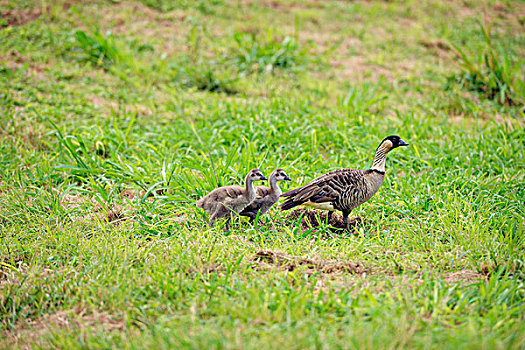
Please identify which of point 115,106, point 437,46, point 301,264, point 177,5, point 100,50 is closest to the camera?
point 301,264

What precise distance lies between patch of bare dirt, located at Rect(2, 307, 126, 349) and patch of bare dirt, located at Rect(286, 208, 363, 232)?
2.24 m

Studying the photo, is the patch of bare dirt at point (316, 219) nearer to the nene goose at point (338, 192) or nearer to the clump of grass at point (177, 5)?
the nene goose at point (338, 192)

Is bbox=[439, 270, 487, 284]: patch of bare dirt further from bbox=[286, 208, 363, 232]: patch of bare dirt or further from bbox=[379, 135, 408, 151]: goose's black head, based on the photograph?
bbox=[379, 135, 408, 151]: goose's black head

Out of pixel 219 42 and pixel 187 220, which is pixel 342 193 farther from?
pixel 219 42

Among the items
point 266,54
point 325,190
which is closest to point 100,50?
point 266,54

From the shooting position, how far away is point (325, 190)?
463 centimetres

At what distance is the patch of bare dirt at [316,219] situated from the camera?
4918mm

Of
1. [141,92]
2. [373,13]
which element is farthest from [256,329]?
[373,13]

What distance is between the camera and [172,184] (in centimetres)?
533

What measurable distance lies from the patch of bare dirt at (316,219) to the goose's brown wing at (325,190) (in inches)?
12.6

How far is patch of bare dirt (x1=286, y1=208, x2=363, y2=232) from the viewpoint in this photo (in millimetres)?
4918

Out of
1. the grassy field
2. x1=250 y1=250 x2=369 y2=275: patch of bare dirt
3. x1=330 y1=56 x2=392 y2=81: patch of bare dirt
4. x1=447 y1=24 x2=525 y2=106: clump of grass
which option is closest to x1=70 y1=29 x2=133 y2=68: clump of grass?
the grassy field

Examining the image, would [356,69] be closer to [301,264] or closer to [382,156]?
[382,156]

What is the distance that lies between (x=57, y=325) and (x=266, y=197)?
2.25m
